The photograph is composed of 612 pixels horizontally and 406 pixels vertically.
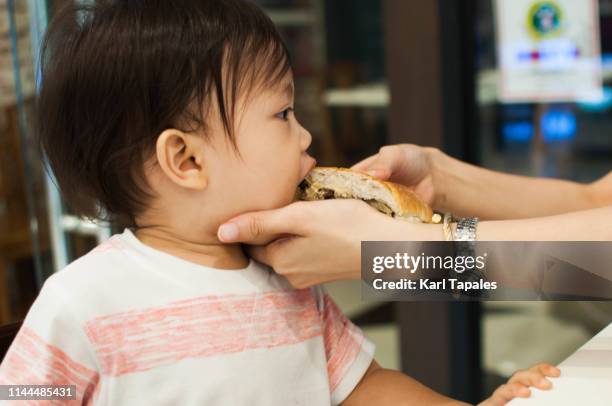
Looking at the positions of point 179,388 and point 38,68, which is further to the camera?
point 38,68

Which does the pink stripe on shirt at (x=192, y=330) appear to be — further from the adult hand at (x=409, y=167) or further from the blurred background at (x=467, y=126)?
the blurred background at (x=467, y=126)

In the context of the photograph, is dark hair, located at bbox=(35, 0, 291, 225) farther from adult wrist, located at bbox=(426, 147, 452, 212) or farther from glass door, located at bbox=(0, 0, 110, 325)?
glass door, located at bbox=(0, 0, 110, 325)

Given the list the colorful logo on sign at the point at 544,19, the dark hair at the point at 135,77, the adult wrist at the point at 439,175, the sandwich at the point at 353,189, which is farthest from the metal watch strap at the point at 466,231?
the colorful logo on sign at the point at 544,19

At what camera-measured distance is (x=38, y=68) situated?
1.12m

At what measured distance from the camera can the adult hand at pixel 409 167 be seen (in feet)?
4.46

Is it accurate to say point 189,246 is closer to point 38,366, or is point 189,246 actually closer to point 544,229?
point 38,366

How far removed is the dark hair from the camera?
980mm

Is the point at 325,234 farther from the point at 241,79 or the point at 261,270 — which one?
the point at 241,79

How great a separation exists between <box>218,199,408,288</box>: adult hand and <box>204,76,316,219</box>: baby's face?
0.03 metres

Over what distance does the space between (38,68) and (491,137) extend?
1.74 meters

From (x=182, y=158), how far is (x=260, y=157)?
0.11 meters

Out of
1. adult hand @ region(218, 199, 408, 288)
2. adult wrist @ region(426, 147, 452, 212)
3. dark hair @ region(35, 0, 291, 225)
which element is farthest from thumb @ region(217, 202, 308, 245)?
adult wrist @ region(426, 147, 452, 212)

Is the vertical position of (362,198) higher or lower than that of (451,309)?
higher

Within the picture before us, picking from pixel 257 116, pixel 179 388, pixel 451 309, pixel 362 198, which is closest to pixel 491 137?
pixel 451 309
